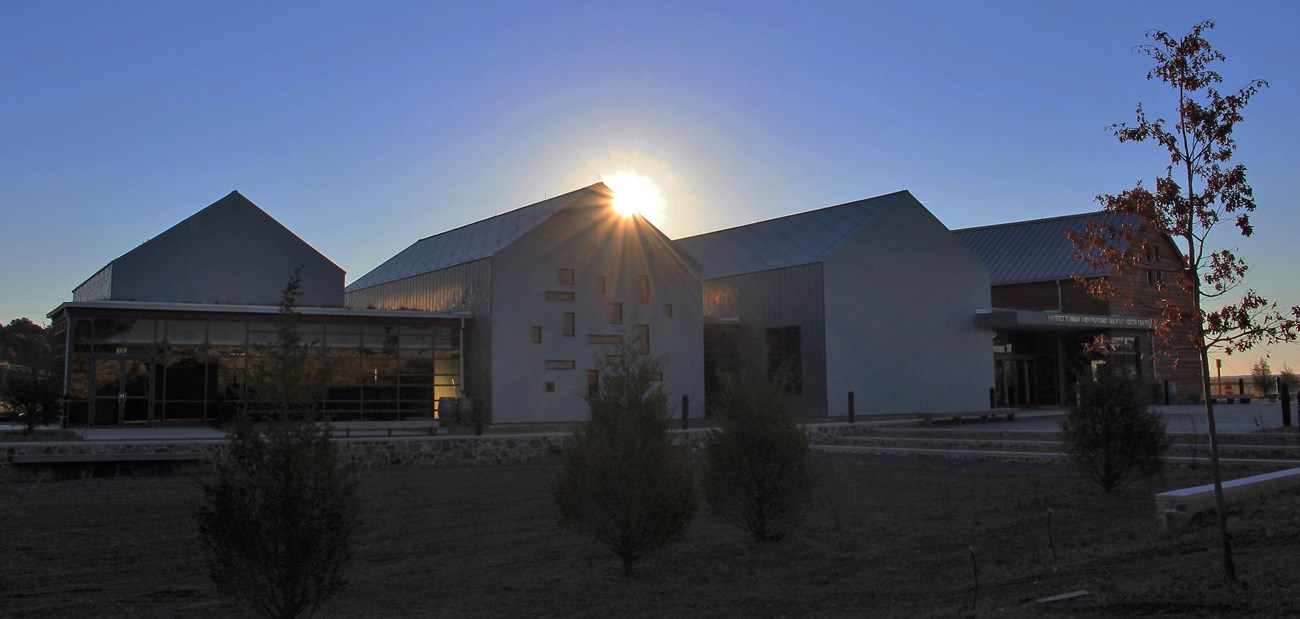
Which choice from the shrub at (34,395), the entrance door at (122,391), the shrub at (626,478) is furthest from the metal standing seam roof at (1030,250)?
the shrub at (626,478)

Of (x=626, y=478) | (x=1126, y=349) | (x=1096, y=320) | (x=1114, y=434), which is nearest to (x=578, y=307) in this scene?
(x=1096, y=320)

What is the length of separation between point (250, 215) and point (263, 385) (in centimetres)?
3141

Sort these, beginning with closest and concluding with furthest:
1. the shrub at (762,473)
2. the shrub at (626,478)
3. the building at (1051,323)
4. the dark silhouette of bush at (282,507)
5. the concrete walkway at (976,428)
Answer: the dark silhouette of bush at (282,507) → the shrub at (626,478) → the shrub at (762,473) → the concrete walkway at (976,428) → the building at (1051,323)

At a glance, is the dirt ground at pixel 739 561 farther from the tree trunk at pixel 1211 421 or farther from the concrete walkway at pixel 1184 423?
the concrete walkway at pixel 1184 423

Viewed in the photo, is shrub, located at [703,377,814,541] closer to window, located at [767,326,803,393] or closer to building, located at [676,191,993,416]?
building, located at [676,191,993,416]

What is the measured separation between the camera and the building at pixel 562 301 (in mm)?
29219

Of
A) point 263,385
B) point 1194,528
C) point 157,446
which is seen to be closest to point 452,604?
point 263,385

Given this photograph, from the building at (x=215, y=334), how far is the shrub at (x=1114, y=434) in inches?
571

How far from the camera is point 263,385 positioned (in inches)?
257

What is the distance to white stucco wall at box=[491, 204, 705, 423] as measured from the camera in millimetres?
29203

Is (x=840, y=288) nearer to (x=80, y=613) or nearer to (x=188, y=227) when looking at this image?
(x=188, y=227)

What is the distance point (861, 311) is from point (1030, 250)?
13.8m

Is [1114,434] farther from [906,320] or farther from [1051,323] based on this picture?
[1051,323]

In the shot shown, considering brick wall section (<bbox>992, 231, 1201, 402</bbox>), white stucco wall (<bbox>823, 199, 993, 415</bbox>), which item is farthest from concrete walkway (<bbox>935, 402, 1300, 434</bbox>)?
brick wall section (<bbox>992, 231, 1201, 402</bbox>)
